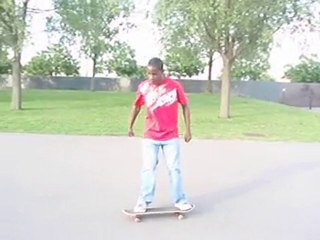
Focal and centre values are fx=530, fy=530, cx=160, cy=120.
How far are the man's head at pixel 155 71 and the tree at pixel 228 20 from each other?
11.1 m

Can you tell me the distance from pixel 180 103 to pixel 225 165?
3526 mm

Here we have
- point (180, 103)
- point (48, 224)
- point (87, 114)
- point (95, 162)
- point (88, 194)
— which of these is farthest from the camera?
point (87, 114)

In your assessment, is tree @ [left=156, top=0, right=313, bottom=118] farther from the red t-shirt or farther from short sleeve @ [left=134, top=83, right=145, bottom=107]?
the red t-shirt

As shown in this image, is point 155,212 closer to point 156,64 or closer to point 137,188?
point 137,188

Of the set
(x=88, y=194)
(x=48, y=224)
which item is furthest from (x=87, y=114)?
(x=48, y=224)

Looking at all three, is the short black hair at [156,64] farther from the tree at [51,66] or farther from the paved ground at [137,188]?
the tree at [51,66]

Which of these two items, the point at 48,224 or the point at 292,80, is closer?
the point at 48,224

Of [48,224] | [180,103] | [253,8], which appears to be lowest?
[48,224]

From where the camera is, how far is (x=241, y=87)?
40406 mm

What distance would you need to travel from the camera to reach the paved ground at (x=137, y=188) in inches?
199

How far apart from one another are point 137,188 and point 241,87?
1351 inches

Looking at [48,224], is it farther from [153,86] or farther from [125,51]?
[125,51]

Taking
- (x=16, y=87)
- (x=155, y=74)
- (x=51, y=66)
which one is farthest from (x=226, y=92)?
(x=51, y=66)

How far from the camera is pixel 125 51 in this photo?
45.4m
